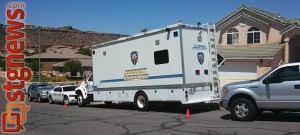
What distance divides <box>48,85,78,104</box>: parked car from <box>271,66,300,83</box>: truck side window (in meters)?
15.5

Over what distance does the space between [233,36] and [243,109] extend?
20.9m

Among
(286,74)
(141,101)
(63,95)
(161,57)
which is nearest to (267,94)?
(286,74)

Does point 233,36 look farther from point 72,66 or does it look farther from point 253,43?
point 72,66

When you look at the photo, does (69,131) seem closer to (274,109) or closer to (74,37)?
(274,109)

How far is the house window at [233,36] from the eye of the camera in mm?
32844

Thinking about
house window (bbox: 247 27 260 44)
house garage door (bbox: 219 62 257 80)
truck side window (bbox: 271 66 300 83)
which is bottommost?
truck side window (bbox: 271 66 300 83)

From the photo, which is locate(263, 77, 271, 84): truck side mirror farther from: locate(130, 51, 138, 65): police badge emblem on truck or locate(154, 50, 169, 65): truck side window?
locate(130, 51, 138, 65): police badge emblem on truck

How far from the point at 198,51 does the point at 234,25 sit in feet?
56.4

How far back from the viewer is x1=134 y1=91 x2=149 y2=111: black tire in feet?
57.9

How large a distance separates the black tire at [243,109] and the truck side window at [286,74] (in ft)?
3.62

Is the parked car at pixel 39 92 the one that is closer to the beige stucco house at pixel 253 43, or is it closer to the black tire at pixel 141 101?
the beige stucco house at pixel 253 43

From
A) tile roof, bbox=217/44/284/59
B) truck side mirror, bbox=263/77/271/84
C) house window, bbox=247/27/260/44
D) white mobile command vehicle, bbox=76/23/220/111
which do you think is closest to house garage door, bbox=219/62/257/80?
tile roof, bbox=217/44/284/59

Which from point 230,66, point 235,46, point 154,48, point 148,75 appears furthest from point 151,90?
point 235,46

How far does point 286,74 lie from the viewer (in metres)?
12.3
